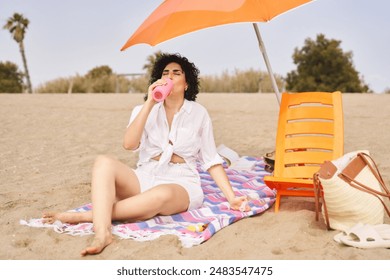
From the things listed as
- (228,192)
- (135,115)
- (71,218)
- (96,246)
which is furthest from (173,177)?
(96,246)

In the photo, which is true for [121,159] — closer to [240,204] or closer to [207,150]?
A: [207,150]

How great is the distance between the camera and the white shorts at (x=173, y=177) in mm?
3406

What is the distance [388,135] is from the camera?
23.4 feet

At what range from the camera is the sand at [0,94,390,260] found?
111 inches

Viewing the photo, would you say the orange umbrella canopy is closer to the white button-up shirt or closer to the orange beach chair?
the white button-up shirt

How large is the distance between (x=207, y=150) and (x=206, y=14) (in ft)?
3.40

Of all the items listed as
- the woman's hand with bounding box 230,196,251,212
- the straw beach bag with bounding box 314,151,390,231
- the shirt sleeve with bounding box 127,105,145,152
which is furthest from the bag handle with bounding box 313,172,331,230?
the shirt sleeve with bounding box 127,105,145,152

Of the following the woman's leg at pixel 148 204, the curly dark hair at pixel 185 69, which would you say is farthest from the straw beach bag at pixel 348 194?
the curly dark hair at pixel 185 69

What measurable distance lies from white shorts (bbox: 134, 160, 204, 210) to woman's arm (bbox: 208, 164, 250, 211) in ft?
0.50

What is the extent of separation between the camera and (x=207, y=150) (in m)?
3.60

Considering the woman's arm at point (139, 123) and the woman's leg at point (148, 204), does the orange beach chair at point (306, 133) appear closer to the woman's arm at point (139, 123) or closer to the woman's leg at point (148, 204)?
the woman's leg at point (148, 204)

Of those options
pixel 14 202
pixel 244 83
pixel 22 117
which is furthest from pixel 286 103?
pixel 244 83
